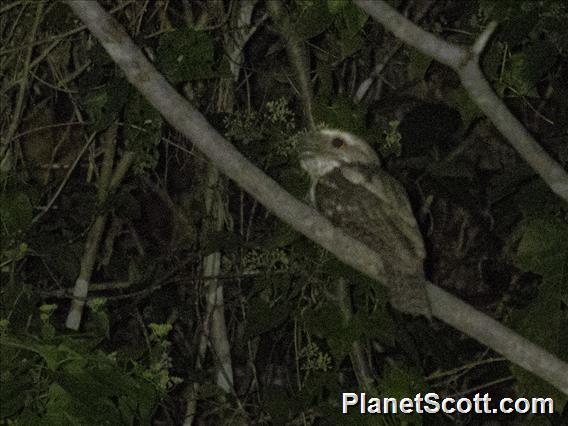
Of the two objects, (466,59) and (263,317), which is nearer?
(466,59)

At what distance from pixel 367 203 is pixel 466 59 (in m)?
0.83

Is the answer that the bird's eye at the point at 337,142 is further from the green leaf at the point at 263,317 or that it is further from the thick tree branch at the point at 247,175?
the thick tree branch at the point at 247,175

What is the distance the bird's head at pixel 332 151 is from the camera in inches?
121

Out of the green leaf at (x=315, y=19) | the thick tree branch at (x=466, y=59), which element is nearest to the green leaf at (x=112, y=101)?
the green leaf at (x=315, y=19)

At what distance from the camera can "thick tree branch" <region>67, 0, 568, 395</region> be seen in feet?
7.16

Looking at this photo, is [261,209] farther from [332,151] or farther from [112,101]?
[112,101]

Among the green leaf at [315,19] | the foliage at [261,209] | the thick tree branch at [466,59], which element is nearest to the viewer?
the thick tree branch at [466,59]

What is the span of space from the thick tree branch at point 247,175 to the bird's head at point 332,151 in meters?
0.74

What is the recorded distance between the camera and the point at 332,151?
307 cm

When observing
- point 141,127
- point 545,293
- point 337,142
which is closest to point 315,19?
point 337,142

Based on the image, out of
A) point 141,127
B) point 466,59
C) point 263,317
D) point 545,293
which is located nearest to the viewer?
point 466,59

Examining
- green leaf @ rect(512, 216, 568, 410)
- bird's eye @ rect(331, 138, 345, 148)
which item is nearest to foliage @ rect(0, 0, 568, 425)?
green leaf @ rect(512, 216, 568, 410)

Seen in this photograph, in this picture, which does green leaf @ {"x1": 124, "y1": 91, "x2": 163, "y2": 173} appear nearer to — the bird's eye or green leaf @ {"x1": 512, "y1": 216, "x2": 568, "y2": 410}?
the bird's eye

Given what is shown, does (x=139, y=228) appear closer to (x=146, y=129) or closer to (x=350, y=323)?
(x=146, y=129)
